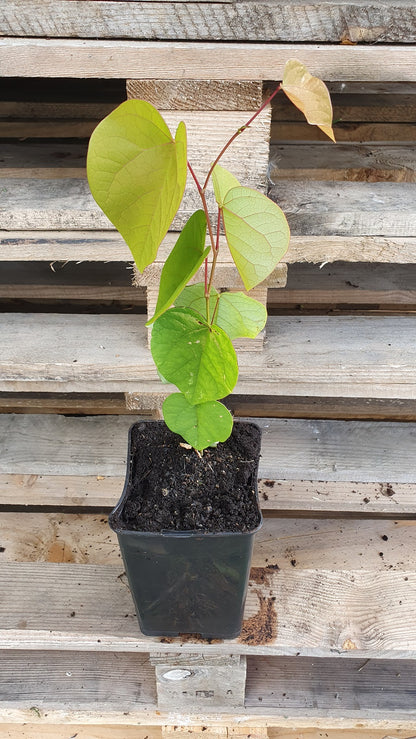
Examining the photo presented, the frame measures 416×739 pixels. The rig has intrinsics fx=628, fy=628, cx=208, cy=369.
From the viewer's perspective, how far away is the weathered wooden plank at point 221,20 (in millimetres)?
713

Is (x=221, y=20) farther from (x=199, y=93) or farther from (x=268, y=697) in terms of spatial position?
(x=268, y=697)

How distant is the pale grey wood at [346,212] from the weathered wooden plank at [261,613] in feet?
1.85

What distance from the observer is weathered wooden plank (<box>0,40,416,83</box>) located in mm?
728

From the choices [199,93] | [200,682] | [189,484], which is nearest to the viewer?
[199,93]

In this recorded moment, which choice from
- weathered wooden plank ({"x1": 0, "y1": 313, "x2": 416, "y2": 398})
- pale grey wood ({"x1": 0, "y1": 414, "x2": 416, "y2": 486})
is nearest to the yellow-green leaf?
weathered wooden plank ({"x1": 0, "y1": 313, "x2": 416, "y2": 398})

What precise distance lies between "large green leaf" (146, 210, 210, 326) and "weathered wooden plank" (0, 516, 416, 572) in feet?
2.36

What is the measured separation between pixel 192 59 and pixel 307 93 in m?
0.26

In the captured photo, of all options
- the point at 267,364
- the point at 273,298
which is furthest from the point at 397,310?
the point at 267,364

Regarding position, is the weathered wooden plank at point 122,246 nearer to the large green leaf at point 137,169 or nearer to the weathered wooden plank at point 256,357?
the weathered wooden plank at point 256,357

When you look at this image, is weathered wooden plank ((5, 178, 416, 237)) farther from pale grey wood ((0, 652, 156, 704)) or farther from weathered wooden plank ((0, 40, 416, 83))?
pale grey wood ((0, 652, 156, 704))

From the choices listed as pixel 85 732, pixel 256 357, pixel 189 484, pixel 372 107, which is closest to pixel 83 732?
pixel 85 732

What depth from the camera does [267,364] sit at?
3.17 feet

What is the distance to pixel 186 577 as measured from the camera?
88 cm

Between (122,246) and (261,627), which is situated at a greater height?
(122,246)
